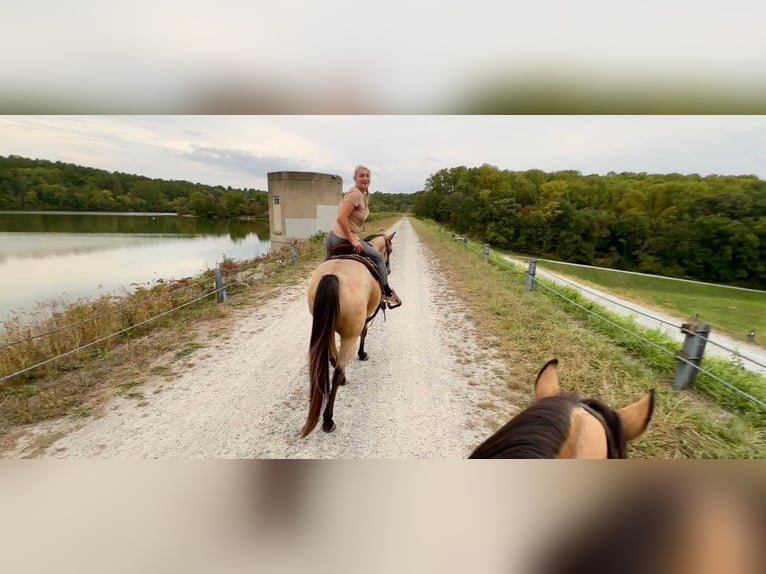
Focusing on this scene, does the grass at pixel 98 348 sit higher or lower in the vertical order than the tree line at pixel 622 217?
lower

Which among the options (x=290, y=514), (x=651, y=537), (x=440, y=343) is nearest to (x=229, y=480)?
(x=290, y=514)

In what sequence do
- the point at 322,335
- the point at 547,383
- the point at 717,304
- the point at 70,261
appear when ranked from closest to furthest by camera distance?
1. the point at 547,383
2. the point at 322,335
3. the point at 717,304
4. the point at 70,261

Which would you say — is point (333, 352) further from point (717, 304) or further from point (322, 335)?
point (717, 304)

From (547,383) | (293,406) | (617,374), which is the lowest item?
(293,406)

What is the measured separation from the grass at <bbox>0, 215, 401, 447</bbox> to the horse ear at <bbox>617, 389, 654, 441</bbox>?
3962 mm

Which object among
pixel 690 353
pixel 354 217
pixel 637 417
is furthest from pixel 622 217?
pixel 637 417

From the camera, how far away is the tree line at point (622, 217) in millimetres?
2707

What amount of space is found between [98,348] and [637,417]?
5.53m

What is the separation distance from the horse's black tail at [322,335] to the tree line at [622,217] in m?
2.77

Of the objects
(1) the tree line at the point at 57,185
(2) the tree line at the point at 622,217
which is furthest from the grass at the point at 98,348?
(2) the tree line at the point at 622,217

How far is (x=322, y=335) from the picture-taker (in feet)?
8.34

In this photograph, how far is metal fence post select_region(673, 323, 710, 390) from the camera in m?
3.08

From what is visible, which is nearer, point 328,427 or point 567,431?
point 567,431

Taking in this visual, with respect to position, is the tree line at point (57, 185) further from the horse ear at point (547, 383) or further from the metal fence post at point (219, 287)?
the horse ear at point (547, 383)
